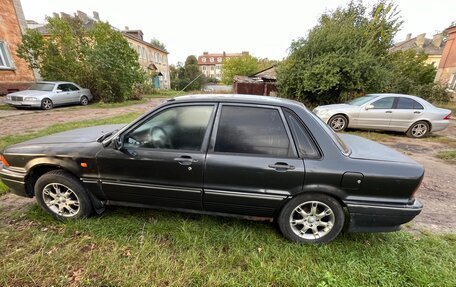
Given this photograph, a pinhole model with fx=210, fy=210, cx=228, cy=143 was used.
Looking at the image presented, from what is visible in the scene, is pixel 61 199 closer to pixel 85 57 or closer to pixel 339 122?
pixel 339 122

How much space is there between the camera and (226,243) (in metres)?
2.38

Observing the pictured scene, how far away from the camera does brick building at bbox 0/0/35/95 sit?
13047 millimetres

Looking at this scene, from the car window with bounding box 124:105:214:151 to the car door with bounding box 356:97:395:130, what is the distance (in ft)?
23.1

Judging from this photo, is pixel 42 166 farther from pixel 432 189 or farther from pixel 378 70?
pixel 378 70

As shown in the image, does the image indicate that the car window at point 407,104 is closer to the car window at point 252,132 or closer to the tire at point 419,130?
the tire at point 419,130

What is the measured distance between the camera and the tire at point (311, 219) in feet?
7.39

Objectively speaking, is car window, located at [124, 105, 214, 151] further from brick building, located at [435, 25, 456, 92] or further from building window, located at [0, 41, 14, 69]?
brick building, located at [435, 25, 456, 92]

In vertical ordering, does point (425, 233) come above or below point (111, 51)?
below

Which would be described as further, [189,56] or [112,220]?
[189,56]

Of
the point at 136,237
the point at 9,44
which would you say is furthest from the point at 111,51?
the point at 136,237

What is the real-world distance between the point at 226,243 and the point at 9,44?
19045 mm

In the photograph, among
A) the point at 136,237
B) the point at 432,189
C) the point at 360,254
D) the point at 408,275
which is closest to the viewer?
the point at 408,275

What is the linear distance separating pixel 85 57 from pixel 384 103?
653 inches

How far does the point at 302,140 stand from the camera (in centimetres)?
224
